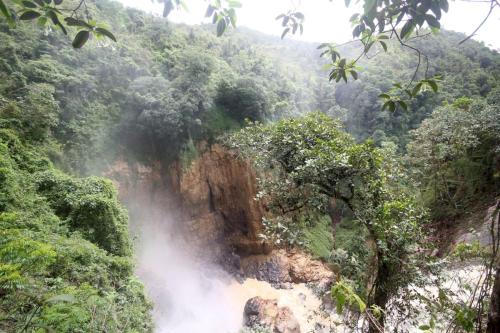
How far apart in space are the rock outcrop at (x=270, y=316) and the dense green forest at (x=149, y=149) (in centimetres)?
247

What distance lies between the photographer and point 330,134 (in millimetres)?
5516

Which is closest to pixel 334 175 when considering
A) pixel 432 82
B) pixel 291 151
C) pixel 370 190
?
pixel 370 190

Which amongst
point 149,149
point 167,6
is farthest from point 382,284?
point 149,149

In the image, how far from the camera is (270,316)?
31.8 ft

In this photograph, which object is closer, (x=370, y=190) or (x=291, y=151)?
(x=370, y=190)

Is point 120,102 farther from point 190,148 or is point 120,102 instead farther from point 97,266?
point 97,266

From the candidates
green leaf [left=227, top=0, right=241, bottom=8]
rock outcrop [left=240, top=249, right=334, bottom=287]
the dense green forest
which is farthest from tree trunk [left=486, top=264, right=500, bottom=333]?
rock outcrop [left=240, top=249, right=334, bottom=287]

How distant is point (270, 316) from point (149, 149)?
770 cm

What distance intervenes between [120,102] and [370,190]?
414 inches

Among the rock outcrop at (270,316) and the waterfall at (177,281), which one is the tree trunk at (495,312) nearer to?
the rock outcrop at (270,316)

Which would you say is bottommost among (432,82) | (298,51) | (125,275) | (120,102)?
(125,275)

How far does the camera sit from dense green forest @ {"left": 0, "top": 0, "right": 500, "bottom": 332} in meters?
4.04

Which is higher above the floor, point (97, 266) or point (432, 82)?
point (432, 82)

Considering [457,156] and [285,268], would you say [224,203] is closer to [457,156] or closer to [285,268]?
[285,268]
